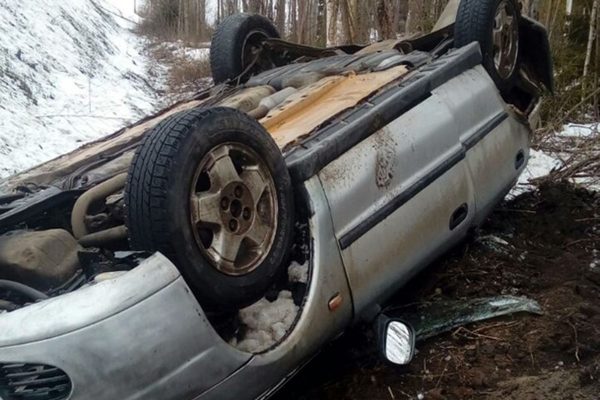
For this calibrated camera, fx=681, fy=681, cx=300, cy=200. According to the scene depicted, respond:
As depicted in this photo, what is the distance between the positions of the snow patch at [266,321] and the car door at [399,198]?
0.99ft

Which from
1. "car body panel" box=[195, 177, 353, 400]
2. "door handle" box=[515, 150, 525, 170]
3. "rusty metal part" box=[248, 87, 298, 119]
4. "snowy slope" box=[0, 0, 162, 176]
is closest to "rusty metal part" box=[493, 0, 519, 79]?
"door handle" box=[515, 150, 525, 170]

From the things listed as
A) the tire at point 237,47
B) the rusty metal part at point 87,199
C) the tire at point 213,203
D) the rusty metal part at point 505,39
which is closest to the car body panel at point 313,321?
the tire at point 213,203

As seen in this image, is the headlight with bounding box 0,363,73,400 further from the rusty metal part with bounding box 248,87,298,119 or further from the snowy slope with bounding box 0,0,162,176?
the snowy slope with bounding box 0,0,162,176

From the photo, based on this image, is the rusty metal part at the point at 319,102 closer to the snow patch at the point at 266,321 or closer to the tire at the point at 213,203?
the tire at the point at 213,203

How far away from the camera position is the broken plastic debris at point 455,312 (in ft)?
10.5

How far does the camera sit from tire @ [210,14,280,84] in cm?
470

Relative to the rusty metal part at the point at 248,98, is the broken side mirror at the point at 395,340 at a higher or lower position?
lower

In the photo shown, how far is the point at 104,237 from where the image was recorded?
262 centimetres

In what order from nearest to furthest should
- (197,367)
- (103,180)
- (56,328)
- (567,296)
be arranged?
(56,328) → (197,367) → (103,180) → (567,296)

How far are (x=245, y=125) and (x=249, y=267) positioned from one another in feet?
1.69

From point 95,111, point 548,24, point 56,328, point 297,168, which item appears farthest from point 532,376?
point 95,111

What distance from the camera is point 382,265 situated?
9.39 ft

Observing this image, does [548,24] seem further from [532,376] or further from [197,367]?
[197,367]

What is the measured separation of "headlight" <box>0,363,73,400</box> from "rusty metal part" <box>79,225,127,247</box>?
707 millimetres
